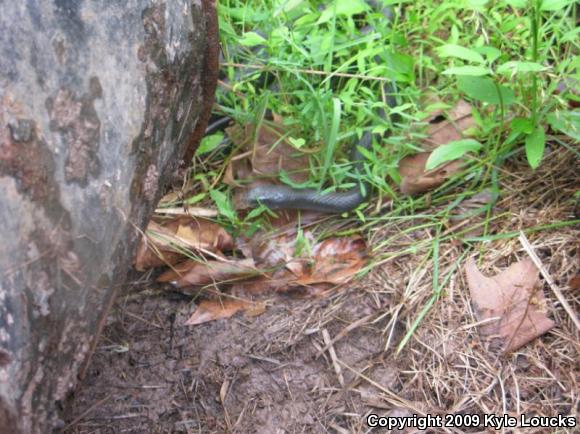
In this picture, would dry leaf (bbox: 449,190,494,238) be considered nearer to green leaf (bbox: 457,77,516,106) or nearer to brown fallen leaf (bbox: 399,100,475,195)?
Result: brown fallen leaf (bbox: 399,100,475,195)

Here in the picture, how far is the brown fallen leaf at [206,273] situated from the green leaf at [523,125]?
1.23m

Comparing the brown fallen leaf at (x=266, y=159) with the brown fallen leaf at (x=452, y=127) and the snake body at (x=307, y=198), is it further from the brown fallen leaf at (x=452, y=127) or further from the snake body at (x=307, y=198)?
the brown fallen leaf at (x=452, y=127)

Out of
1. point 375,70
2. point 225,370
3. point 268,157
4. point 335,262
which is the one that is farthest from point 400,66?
point 225,370

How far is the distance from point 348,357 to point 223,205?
2.96 feet

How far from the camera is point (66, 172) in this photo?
1709 millimetres

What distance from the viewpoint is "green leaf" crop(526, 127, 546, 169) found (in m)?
2.49

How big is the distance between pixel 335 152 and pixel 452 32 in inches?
33.0

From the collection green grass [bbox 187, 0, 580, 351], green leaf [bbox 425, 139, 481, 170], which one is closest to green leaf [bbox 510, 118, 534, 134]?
green grass [bbox 187, 0, 580, 351]

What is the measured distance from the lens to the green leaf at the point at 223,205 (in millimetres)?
2915

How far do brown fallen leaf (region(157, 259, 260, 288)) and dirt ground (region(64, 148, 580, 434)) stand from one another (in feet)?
0.24

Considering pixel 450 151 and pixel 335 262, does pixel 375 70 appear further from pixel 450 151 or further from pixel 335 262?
pixel 335 262

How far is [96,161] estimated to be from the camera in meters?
1.79

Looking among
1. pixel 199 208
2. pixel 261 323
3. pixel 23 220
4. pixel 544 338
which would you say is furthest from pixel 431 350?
pixel 23 220

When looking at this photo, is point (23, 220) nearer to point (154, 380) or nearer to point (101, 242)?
point (101, 242)
